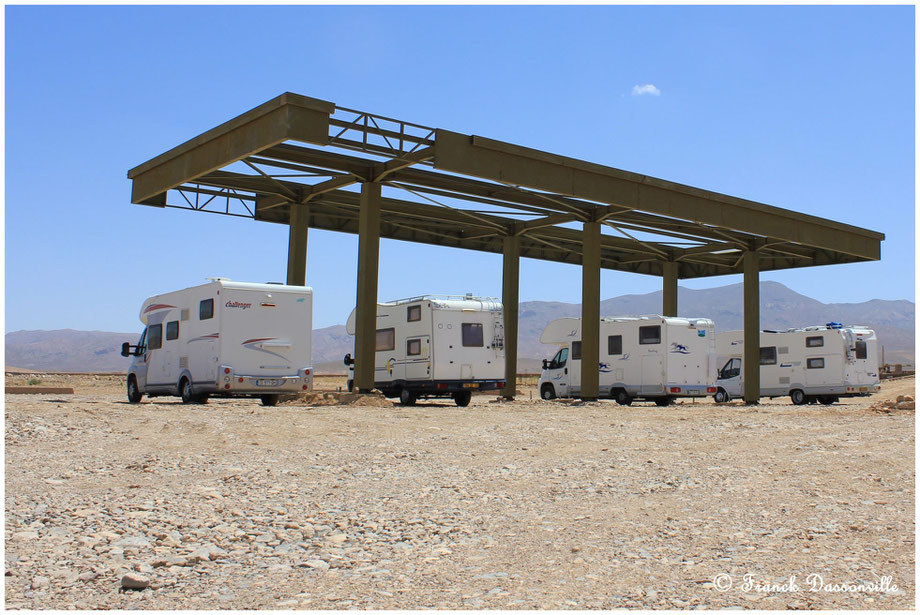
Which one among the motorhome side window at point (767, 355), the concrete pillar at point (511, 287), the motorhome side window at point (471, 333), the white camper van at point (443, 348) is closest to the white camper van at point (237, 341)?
the white camper van at point (443, 348)

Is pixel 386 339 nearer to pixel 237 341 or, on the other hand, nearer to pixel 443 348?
pixel 443 348

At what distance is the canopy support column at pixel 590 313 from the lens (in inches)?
992

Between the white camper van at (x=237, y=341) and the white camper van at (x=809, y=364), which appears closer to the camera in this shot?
the white camper van at (x=237, y=341)

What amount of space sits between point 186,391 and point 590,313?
38.9ft

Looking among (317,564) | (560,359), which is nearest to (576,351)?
(560,359)

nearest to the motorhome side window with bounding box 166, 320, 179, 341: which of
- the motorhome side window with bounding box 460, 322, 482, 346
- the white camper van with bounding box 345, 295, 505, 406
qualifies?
the white camper van with bounding box 345, 295, 505, 406

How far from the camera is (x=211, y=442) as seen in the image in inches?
430

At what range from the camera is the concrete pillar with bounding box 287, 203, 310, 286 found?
23.3 meters

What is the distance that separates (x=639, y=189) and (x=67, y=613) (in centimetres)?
2065

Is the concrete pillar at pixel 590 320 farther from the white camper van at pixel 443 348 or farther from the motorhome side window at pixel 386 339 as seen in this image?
the motorhome side window at pixel 386 339

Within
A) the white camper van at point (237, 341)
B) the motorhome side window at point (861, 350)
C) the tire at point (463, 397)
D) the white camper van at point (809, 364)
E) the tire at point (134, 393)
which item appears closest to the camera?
the white camper van at point (237, 341)

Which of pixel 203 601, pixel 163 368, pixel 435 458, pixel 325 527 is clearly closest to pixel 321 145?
pixel 163 368

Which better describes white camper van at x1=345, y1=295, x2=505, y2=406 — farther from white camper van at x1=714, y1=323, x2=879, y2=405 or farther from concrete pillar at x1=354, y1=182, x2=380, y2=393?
white camper van at x1=714, y1=323, x2=879, y2=405

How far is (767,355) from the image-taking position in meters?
32.5
